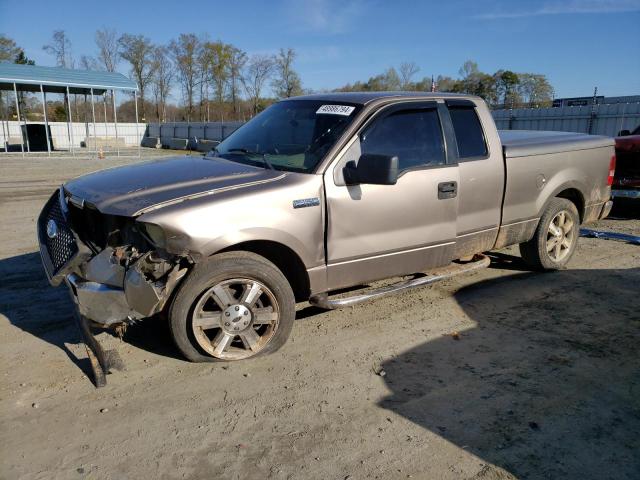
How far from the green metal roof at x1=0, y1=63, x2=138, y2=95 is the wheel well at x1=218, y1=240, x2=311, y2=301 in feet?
82.2

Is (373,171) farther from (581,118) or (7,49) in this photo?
(7,49)

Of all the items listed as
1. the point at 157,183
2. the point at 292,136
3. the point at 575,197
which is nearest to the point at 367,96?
the point at 292,136

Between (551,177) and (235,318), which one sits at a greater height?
(551,177)

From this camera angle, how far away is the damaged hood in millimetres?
3424

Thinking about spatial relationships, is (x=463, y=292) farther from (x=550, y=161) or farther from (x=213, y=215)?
(x=213, y=215)

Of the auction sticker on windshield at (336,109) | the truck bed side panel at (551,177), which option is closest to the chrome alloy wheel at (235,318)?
the auction sticker on windshield at (336,109)

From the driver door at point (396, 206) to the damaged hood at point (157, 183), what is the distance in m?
0.61

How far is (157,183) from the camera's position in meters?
3.71

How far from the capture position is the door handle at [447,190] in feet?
14.8

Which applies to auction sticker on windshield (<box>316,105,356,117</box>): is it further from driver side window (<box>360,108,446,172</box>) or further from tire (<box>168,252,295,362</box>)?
tire (<box>168,252,295,362</box>)

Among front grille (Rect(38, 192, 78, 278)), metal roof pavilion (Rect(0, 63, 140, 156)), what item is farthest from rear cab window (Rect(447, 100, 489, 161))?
metal roof pavilion (Rect(0, 63, 140, 156))

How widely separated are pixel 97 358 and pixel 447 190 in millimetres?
3097

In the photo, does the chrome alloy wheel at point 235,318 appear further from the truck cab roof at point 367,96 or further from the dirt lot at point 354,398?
the truck cab roof at point 367,96

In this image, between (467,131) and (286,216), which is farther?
(467,131)
